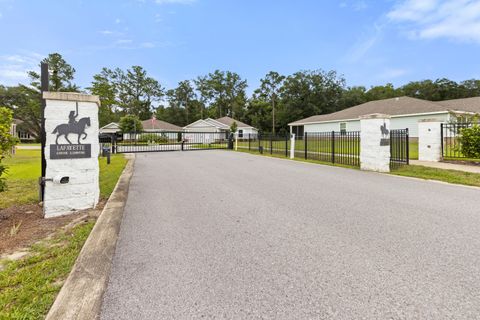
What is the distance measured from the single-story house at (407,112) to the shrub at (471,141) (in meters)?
10.0

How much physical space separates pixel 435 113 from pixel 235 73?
53.4 meters

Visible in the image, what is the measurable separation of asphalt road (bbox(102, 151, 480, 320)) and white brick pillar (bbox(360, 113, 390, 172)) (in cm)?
367

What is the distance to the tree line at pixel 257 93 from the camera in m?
48.2

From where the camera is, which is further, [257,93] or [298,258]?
[257,93]

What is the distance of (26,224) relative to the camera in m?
4.00

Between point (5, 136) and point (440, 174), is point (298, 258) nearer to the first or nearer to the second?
point (5, 136)

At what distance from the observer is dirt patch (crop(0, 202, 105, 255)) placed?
10.8 feet

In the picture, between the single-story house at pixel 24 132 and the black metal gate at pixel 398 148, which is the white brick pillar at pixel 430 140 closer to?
the black metal gate at pixel 398 148

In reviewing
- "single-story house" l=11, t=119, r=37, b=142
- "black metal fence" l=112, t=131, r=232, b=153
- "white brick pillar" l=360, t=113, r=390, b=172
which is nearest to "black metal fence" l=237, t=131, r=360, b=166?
"white brick pillar" l=360, t=113, r=390, b=172

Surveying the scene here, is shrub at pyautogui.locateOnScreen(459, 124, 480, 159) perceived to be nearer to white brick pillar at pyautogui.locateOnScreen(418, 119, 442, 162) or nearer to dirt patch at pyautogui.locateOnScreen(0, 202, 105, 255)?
white brick pillar at pyautogui.locateOnScreen(418, 119, 442, 162)

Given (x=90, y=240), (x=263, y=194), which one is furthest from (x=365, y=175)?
(x=90, y=240)

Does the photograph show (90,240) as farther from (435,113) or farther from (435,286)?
(435,113)

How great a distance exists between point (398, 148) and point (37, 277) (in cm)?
1131

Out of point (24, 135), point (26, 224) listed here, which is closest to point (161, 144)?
point (26, 224)
